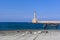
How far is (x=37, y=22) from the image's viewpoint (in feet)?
380

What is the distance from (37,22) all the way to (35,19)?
3.34 m

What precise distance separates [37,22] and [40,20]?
2.28 metres

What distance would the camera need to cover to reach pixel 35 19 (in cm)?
11319

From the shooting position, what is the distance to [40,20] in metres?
115

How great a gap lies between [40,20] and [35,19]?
342cm
